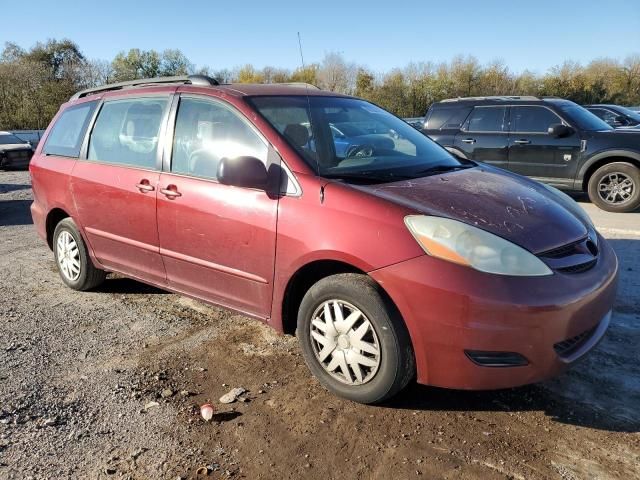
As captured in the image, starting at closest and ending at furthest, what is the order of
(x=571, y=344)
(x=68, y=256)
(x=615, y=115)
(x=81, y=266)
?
(x=571, y=344), (x=81, y=266), (x=68, y=256), (x=615, y=115)

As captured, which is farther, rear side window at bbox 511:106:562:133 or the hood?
rear side window at bbox 511:106:562:133

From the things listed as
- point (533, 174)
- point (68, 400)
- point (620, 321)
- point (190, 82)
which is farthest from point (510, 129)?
point (68, 400)

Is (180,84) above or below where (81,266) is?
above

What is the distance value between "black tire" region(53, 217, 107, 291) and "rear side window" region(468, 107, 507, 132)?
7135 mm

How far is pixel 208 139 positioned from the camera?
12.0 ft

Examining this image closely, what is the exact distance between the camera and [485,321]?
252cm

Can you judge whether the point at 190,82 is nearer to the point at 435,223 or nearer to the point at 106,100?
the point at 106,100

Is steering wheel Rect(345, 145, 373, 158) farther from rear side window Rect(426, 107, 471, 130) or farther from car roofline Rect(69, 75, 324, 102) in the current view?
rear side window Rect(426, 107, 471, 130)

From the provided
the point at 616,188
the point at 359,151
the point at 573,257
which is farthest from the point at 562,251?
the point at 616,188

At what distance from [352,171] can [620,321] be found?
7.80ft

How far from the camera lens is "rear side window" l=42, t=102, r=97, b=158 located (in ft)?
15.6

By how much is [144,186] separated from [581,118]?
7.70 metres

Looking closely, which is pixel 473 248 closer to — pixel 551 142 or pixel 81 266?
pixel 81 266

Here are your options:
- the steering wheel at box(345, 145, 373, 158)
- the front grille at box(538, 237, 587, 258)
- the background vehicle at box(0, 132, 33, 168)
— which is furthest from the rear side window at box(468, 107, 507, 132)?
the background vehicle at box(0, 132, 33, 168)
